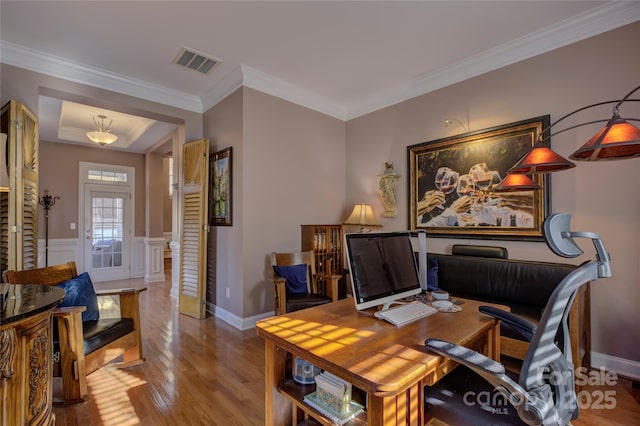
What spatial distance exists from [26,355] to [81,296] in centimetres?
102

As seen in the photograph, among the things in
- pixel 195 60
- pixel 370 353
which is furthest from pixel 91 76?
pixel 370 353

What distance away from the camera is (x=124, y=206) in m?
6.45

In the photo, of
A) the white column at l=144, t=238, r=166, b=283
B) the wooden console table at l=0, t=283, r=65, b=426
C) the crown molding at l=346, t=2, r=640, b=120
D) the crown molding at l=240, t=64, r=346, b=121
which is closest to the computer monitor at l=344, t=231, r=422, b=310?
the wooden console table at l=0, t=283, r=65, b=426

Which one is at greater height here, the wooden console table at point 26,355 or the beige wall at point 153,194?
the beige wall at point 153,194

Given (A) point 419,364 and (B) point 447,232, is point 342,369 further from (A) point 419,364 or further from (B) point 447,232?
(B) point 447,232

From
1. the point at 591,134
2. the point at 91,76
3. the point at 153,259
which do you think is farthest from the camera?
the point at 153,259

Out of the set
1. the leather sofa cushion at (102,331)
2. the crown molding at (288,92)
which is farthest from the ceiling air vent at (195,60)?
the leather sofa cushion at (102,331)

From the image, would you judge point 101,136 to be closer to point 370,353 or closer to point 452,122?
point 452,122

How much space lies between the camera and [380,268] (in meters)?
1.64

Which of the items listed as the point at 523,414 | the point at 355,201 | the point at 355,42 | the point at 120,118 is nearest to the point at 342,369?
the point at 523,414

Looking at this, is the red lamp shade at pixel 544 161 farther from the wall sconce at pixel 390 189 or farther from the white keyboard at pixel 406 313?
the wall sconce at pixel 390 189

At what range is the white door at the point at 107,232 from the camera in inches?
237

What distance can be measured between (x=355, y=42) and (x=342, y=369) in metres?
2.93

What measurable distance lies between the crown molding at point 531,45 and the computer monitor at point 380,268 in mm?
2478
